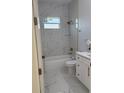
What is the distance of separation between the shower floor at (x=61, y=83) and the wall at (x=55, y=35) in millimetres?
1163

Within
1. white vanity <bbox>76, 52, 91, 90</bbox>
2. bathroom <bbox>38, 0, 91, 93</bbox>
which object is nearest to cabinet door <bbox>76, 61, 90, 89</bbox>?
white vanity <bbox>76, 52, 91, 90</bbox>

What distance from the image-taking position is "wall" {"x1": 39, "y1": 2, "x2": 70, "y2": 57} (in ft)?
16.3

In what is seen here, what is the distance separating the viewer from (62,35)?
5336 millimetres

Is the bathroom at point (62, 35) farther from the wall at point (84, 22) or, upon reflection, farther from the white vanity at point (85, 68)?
the white vanity at point (85, 68)

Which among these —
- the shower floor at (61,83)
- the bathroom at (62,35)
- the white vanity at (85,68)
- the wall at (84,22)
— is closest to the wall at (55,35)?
the bathroom at (62,35)

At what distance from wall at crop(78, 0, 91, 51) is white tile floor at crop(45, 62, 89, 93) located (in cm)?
101

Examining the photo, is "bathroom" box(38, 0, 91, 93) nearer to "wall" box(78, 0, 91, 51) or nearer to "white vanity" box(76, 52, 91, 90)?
"wall" box(78, 0, 91, 51)
